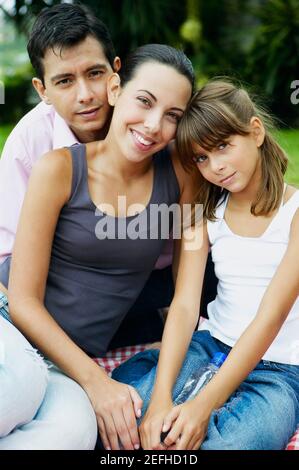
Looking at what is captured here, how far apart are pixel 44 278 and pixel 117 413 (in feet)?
1.40

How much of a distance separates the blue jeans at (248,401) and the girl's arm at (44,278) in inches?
6.2

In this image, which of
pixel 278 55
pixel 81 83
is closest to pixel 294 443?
pixel 81 83

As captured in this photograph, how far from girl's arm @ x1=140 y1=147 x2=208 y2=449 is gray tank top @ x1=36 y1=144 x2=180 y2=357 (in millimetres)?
77

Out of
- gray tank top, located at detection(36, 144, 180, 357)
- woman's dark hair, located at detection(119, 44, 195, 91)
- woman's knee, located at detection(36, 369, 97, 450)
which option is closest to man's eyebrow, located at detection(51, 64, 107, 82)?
woman's dark hair, located at detection(119, 44, 195, 91)

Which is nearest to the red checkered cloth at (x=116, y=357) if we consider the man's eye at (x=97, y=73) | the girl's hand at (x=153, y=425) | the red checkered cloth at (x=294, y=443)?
the girl's hand at (x=153, y=425)

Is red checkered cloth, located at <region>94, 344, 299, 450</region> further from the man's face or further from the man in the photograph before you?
the man's face

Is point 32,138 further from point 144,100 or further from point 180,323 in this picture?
point 180,323

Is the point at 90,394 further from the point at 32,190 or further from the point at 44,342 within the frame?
the point at 32,190

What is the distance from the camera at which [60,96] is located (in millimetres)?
2234

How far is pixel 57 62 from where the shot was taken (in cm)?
221

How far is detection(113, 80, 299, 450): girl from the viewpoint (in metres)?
1.73

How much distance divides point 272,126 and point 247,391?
29.1 inches
